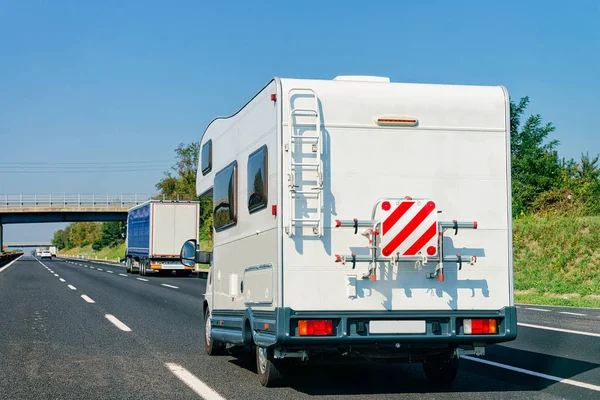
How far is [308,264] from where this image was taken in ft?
23.6

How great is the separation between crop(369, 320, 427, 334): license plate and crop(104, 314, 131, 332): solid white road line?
7.39m

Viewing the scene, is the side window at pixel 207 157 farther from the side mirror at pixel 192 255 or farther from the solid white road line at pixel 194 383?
the solid white road line at pixel 194 383

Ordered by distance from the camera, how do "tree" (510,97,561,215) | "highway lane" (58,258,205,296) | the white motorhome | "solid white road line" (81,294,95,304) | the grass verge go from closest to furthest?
the white motorhome
"solid white road line" (81,294,95,304)
the grass verge
"highway lane" (58,258,205,296)
"tree" (510,97,561,215)

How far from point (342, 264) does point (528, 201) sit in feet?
159

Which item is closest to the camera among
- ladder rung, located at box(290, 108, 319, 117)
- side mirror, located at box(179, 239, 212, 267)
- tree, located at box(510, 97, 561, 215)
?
ladder rung, located at box(290, 108, 319, 117)

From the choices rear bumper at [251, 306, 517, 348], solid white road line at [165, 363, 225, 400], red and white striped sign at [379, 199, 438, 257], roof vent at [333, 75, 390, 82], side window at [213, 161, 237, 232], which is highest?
roof vent at [333, 75, 390, 82]

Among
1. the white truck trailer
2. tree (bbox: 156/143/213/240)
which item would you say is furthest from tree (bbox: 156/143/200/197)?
the white truck trailer

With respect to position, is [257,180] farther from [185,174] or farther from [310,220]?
[185,174]

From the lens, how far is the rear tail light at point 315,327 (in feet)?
23.4

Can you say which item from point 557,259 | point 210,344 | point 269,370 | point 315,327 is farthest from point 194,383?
point 557,259

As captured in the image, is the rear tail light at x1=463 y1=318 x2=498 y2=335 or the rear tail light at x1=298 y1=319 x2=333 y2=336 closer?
the rear tail light at x1=298 y1=319 x2=333 y2=336

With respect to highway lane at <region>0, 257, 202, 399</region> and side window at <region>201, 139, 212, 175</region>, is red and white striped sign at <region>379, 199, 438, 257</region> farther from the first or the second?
side window at <region>201, 139, 212, 175</region>

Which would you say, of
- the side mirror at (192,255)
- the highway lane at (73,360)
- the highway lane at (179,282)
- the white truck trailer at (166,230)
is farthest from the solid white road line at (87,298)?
the white truck trailer at (166,230)

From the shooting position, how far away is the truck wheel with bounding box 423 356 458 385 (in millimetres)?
8305
